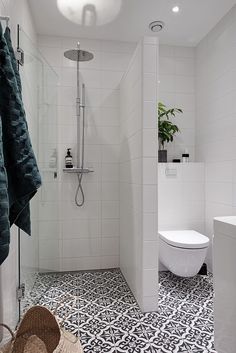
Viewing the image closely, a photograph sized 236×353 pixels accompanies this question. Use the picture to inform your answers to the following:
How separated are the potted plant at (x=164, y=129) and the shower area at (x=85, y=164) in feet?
1.38

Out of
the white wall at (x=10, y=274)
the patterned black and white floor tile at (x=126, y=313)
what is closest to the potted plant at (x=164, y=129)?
the patterned black and white floor tile at (x=126, y=313)

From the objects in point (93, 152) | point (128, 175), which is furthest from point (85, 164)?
point (128, 175)

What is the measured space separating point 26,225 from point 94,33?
2250 mm

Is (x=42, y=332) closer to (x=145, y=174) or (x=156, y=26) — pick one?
(x=145, y=174)

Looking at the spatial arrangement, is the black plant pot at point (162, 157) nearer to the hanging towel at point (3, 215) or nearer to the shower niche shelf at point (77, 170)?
the shower niche shelf at point (77, 170)

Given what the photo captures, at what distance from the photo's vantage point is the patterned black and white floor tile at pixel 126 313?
62.7 inches

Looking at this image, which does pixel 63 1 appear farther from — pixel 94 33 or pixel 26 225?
pixel 26 225

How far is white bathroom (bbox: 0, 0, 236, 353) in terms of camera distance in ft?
5.53

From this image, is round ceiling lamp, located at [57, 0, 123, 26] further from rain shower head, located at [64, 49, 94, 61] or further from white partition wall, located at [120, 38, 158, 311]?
white partition wall, located at [120, 38, 158, 311]

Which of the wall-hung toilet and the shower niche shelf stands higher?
the shower niche shelf

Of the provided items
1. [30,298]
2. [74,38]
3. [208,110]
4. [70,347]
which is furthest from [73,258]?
[74,38]

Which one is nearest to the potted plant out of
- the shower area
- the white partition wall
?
the shower area

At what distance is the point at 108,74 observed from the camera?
283 centimetres

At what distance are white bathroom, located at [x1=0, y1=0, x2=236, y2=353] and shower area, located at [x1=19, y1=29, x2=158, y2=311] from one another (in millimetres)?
11
